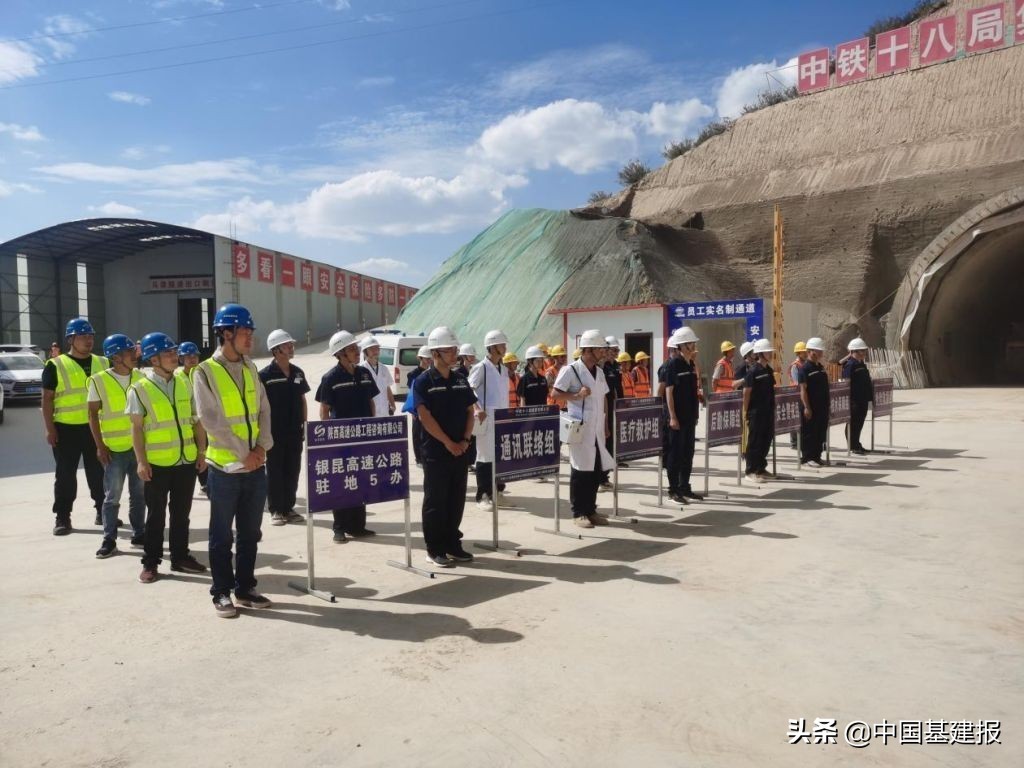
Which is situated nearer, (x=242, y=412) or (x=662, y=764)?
(x=662, y=764)

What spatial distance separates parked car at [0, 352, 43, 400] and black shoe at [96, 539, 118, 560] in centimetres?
1858

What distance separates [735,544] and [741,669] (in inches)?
114

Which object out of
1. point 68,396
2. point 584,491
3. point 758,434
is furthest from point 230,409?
point 758,434

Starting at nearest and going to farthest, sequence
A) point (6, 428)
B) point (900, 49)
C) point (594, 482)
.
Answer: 1. point (594, 482)
2. point (6, 428)
3. point (900, 49)

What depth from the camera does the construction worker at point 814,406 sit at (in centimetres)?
1131

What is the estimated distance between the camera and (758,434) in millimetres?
10164

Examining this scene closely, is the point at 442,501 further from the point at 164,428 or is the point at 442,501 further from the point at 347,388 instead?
the point at 164,428

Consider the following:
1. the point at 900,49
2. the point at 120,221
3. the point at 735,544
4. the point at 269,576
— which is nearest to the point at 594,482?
the point at 735,544

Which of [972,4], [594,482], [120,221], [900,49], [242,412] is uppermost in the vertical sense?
[972,4]

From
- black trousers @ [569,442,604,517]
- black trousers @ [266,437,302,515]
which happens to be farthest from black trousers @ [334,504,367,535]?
black trousers @ [569,442,604,517]

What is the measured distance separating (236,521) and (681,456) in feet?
17.3

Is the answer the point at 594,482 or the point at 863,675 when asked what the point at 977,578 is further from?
the point at 594,482

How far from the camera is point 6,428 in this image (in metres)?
18.0

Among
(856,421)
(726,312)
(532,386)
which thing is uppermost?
(726,312)
